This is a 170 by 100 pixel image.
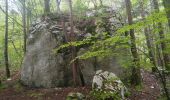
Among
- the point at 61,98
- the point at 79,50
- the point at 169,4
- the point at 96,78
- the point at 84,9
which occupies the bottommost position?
the point at 61,98

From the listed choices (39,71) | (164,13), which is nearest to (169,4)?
(164,13)

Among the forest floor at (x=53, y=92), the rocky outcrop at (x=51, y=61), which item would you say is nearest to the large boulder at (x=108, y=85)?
the forest floor at (x=53, y=92)

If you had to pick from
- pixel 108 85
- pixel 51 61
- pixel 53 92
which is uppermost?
pixel 51 61

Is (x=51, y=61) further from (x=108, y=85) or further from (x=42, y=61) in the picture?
(x=108, y=85)

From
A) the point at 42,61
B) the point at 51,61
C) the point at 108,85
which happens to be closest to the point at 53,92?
the point at 51,61

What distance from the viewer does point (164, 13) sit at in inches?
268

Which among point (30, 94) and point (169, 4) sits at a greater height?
point (169, 4)

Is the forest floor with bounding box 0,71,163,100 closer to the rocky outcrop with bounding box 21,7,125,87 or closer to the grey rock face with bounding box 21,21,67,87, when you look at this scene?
the grey rock face with bounding box 21,21,67,87

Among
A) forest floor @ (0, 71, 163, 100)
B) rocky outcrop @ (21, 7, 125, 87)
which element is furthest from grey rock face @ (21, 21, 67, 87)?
forest floor @ (0, 71, 163, 100)

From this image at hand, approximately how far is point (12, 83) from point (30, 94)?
286 centimetres

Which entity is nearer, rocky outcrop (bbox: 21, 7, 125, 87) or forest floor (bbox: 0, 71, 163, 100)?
forest floor (bbox: 0, 71, 163, 100)

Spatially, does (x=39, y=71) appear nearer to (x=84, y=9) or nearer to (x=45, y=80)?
(x=45, y=80)

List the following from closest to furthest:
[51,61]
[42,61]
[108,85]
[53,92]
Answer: [108,85]
[53,92]
[51,61]
[42,61]

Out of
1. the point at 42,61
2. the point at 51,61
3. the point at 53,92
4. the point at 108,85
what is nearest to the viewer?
the point at 108,85
